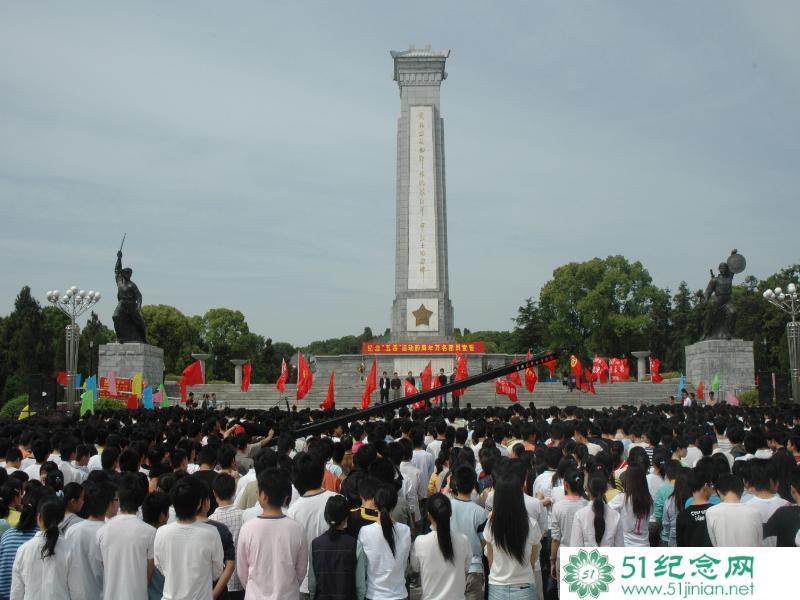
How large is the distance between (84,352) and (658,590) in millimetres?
51796

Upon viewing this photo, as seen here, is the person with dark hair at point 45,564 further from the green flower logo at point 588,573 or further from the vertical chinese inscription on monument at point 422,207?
the vertical chinese inscription on monument at point 422,207

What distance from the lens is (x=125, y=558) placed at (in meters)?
4.39

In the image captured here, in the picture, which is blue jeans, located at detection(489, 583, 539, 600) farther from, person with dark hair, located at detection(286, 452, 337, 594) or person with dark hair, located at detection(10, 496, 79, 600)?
person with dark hair, located at detection(10, 496, 79, 600)

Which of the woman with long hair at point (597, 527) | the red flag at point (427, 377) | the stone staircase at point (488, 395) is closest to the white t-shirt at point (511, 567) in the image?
the woman with long hair at point (597, 527)

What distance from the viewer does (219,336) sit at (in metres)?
64.2

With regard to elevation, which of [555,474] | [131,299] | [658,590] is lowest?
[658,590]

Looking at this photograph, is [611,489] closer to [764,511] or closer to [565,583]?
[764,511]

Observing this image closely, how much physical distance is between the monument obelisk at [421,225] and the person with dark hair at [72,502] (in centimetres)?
3200

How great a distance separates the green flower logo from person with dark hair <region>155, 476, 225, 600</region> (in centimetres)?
198

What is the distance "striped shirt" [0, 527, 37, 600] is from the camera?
4598 millimetres

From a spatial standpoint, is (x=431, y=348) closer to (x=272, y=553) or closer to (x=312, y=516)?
(x=312, y=516)

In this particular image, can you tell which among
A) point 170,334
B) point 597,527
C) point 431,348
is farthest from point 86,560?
point 170,334

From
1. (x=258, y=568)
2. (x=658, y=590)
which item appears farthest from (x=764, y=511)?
(x=258, y=568)

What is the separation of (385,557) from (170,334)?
58040mm
